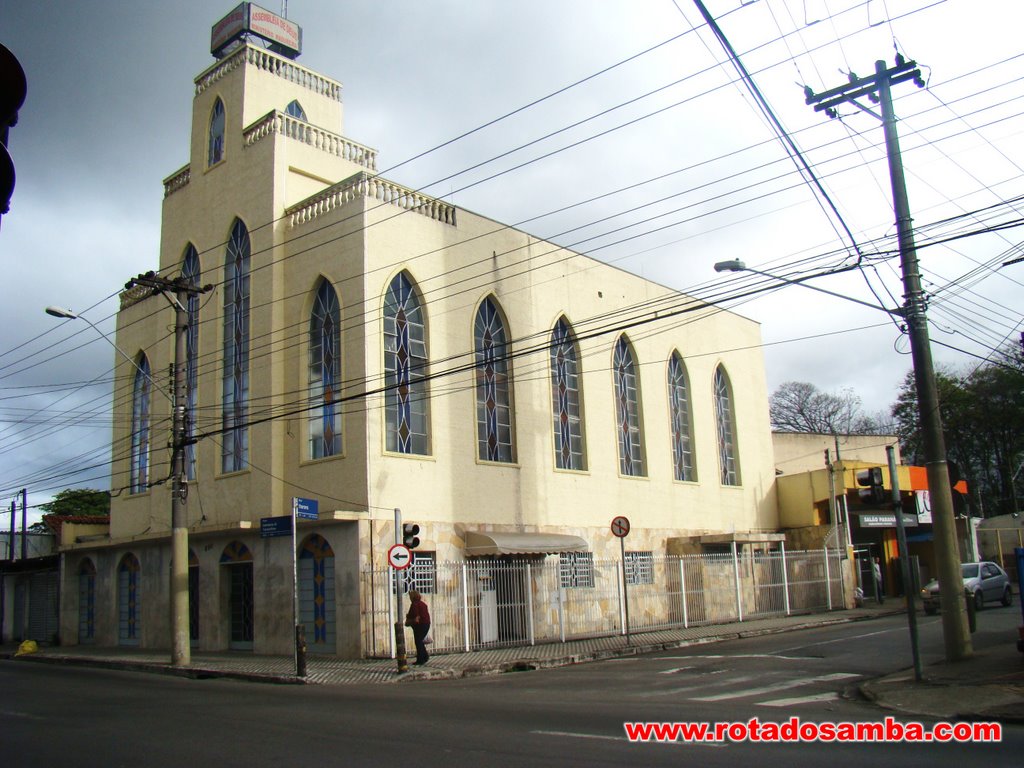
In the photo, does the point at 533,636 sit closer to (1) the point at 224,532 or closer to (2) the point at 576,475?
(2) the point at 576,475

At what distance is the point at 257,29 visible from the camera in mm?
29984

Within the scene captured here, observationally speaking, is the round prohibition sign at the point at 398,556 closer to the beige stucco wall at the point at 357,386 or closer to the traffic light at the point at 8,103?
the beige stucco wall at the point at 357,386

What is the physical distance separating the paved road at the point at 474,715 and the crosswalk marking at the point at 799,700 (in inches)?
1.5

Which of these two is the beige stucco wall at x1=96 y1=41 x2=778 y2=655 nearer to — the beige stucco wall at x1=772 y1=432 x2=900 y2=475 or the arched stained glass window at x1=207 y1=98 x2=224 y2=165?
the arched stained glass window at x1=207 y1=98 x2=224 y2=165

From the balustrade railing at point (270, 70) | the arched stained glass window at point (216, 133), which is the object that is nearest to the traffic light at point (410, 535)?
the arched stained glass window at point (216, 133)

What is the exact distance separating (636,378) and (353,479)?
40.8ft

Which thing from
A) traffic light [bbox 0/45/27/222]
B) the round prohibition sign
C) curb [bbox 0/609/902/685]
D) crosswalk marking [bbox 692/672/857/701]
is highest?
traffic light [bbox 0/45/27/222]

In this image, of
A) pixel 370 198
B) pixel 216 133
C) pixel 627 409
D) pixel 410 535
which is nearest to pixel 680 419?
pixel 627 409

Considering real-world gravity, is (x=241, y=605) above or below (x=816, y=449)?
below

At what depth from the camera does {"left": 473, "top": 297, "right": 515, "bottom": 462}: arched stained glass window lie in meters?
25.4

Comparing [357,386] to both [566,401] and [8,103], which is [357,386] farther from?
[8,103]

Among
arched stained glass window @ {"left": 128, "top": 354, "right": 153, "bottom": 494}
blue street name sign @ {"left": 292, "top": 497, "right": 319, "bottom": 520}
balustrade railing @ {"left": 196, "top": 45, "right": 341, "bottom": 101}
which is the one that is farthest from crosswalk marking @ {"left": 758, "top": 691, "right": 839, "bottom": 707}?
balustrade railing @ {"left": 196, "top": 45, "right": 341, "bottom": 101}

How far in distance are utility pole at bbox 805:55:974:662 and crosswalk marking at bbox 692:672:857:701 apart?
1.73m

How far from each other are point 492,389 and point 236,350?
295 inches
